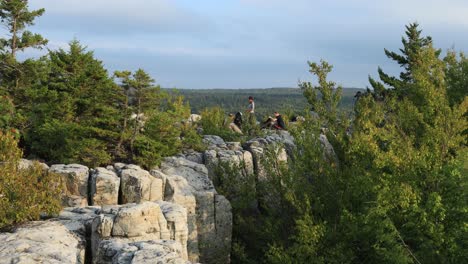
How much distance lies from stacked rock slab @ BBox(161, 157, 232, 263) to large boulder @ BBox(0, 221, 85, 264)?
776cm

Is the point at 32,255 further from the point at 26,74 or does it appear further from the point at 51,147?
the point at 26,74

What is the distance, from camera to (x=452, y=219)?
18062mm

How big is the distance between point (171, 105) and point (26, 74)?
24.0 ft

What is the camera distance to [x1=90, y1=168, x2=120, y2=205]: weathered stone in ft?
57.9

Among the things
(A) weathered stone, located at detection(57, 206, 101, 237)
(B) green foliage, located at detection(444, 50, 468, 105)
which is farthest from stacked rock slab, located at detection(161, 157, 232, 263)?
(B) green foliage, located at detection(444, 50, 468, 105)

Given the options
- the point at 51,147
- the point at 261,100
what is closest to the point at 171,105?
the point at 51,147

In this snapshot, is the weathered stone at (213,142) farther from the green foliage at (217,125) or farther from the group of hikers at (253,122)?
the group of hikers at (253,122)

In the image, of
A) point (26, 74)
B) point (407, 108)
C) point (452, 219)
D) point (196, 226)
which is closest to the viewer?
point (452, 219)

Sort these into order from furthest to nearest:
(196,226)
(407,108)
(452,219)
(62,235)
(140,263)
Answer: (407,108)
(196,226)
(452,219)
(62,235)
(140,263)

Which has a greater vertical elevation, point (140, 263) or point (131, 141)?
point (131, 141)

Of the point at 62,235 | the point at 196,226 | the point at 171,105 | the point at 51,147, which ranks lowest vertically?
the point at 196,226

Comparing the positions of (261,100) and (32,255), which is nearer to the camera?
(32,255)

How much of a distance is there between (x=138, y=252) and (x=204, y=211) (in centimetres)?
1041

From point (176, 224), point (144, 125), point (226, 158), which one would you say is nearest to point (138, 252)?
point (176, 224)
